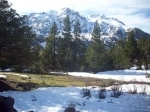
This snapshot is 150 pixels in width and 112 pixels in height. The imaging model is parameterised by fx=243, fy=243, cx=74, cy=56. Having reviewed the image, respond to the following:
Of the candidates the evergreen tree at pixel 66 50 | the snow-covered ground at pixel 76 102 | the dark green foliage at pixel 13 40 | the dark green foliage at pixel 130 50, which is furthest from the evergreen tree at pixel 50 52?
the snow-covered ground at pixel 76 102

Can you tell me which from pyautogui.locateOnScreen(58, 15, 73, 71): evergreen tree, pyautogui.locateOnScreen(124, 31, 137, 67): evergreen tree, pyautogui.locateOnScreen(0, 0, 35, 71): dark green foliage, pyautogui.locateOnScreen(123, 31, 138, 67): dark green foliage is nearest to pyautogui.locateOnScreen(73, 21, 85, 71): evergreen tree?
pyautogui.locateOnScreen(58, 15, 73, 71): evergreen tree

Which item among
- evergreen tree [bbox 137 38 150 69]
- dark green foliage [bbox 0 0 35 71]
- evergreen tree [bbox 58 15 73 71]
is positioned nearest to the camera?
dark green foliage [bbox 0 0 35 71]

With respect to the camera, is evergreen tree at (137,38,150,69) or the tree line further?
evergreen tree at (137,38,150,69)

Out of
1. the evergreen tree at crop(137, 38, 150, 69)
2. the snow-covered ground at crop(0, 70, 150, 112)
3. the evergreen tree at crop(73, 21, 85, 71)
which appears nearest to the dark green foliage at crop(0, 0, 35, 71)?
the snow-covered ground at crop(0, 70, 150, 112)

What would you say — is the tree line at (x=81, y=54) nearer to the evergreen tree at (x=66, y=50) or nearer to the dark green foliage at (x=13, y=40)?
the evergreen tree at (x=66, y=50)

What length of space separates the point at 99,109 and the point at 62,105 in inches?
86.0

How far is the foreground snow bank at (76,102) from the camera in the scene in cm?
1359

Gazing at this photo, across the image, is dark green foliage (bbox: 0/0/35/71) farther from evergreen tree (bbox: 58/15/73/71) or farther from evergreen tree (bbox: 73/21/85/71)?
evergreen tree (bbox: 73/21/85/71)

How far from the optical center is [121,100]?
15344 millimetres

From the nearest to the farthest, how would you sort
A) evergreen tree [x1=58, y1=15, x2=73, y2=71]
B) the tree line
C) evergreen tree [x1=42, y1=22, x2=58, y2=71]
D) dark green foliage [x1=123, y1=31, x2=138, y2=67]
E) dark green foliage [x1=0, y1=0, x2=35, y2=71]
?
dark green foliage [x1=0, y1=0, x2=35, y2=71]
the tree line
dark green foliage [x1=123, y1=31, x2=138, y2=67]
evergreen tree [x1=42, y1=22, x2=58, y2=71]
evergreen tree [x1=58, y1=15, x2=73, y2=71]

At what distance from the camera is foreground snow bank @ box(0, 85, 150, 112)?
1359cm

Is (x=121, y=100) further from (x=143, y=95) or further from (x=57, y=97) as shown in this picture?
(x=57, y=97)

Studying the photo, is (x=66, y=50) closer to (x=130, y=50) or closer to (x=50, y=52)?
(x=50, y=52)

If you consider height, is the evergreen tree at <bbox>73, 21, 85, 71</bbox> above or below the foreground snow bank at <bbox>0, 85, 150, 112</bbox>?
above
